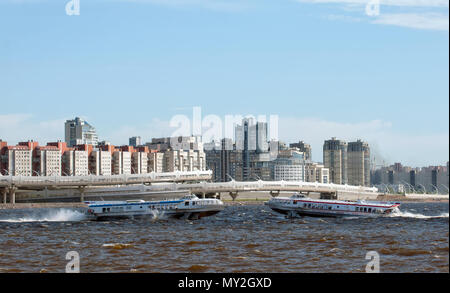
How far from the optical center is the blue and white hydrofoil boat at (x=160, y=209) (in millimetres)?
76125

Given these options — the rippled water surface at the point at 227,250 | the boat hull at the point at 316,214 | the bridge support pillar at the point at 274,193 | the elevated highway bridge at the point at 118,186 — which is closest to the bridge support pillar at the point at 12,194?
the elevated highway bridge at the point at 118,186

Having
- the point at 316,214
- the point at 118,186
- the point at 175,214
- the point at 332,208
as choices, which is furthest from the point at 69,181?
the point at 332,208

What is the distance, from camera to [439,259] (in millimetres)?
32938

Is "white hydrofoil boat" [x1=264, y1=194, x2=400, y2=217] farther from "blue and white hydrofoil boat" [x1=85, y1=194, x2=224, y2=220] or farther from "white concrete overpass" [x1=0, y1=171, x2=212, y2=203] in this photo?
"white concrete overpass" [x1=0, y1=171, x2=212, y2=203]

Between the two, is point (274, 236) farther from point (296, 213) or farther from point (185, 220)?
point (296, 213)

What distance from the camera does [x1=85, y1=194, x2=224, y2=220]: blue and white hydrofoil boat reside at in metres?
76.1

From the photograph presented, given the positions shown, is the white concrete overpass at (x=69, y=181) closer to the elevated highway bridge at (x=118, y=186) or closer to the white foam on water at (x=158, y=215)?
the elevated highway bridge at (x=118, y=186)

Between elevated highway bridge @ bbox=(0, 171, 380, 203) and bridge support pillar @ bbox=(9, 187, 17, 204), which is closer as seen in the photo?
bridge support pillar @ bbox=(9, 187, 17, 204)

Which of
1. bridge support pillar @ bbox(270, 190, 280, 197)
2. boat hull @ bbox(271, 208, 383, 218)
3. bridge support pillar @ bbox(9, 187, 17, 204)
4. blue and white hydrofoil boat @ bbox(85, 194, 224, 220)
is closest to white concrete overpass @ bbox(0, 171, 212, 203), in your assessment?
bridge support pillar @ bbox(9, 187, 17, 204)

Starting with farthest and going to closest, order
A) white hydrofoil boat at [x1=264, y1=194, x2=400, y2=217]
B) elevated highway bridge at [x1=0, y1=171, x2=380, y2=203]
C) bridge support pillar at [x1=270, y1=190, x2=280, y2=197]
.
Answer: bridge support pillar at [x1=270, y1=190, x2=280, y2=197]
elevated highway bridge at [x1=0, y1=171, x2=380, y2=203]
white hydrofoil boat at [x1=264, y1=194, x2=400, y2=217]

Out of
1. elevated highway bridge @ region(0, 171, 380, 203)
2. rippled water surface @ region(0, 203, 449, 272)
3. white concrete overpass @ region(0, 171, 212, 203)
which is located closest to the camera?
rippled water surface @ region(0, 203, 449, 272)

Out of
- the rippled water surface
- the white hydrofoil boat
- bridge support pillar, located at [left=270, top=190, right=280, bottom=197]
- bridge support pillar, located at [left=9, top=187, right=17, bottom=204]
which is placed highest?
the rippled water surface
